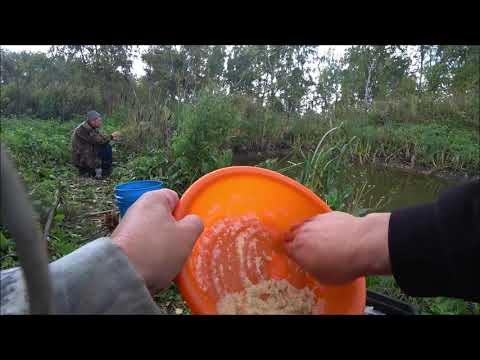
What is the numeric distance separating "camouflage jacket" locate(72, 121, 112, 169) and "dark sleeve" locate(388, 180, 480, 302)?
5.62 metres

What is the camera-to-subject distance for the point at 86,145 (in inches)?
228

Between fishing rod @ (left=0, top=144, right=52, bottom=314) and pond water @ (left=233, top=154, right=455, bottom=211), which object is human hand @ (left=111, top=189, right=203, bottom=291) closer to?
fishing rod @ (left=0, top=144, right=52, bottom=314)

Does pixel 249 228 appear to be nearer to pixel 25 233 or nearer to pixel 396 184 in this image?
pixel 25 233

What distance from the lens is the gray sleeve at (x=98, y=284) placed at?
1.97 ft

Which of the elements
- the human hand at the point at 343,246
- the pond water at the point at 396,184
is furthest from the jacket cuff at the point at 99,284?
the pond water at the point at 396,184

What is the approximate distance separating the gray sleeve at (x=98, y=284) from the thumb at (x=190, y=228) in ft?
0.72

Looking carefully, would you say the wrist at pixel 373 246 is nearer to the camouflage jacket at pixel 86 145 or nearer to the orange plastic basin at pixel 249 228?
the orange plastic basin at pixel 249 228

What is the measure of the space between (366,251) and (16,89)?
447 inches

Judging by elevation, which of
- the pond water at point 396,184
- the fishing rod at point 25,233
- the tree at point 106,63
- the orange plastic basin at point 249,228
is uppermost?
the tree at point 106,63

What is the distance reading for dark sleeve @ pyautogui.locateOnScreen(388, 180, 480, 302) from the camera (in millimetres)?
670

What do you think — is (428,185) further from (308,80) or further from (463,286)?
(463,286)

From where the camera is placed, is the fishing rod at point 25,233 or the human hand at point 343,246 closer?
the fishing rod at point 25,233

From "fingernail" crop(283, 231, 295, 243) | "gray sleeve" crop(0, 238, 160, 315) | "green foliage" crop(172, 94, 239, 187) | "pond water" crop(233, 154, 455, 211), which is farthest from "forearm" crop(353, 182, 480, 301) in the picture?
"pond water" crop(233, 154, 455, 211)
